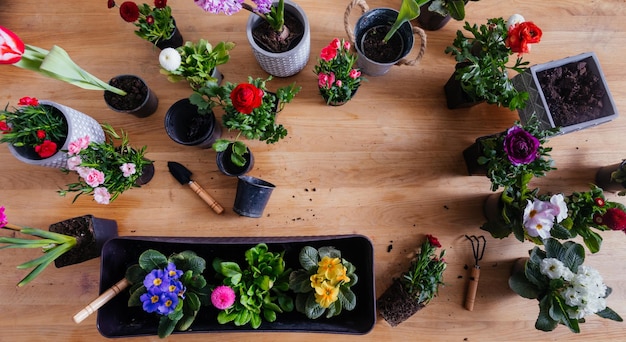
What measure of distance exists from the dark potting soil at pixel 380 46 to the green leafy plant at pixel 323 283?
0.58 m

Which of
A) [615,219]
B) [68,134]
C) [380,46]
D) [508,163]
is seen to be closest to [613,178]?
[615,219]

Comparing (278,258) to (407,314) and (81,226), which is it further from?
(81,226)

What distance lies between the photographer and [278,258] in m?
0.90

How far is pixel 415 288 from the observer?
1.01 metres

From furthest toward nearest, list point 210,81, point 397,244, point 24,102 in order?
point 397,244, point 210,81, point 24,102

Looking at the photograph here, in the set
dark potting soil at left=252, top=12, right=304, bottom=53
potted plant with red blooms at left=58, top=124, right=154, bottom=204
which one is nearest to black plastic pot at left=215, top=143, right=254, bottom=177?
potted plant with red blooms at left=58, top=124, right=154, bottom=204

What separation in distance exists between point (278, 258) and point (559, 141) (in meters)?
0.91

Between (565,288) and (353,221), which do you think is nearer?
(565,288)

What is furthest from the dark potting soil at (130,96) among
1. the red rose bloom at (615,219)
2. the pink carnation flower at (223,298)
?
the red rose bloom at (615,219)

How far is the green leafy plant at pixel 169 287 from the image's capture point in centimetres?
82

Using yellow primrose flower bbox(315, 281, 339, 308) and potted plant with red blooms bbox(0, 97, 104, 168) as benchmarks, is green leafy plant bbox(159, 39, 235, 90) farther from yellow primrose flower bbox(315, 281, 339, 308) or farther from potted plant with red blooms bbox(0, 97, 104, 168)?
yellow primrose flower bbox(315, 281, 339, 308)

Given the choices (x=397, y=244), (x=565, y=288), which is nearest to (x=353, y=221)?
(x=397, y=244)

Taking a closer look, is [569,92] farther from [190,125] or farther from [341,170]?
[190,125]

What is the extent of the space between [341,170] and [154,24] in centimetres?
66
